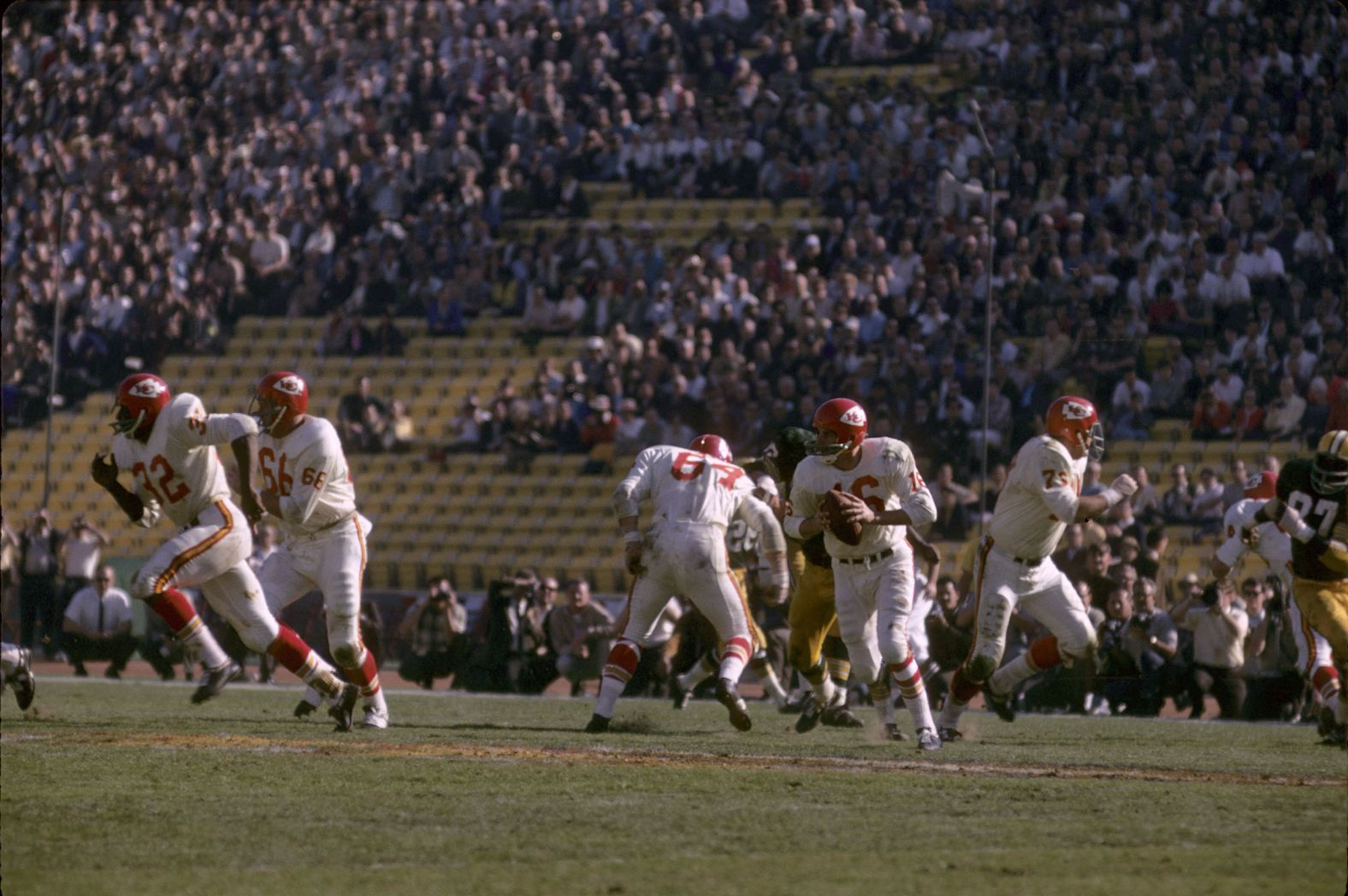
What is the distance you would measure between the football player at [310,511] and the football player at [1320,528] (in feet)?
18.6

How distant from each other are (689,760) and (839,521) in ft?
5.53

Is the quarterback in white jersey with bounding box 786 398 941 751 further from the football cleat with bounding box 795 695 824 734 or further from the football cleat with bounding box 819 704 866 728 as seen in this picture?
the football cleat with bounding box 819 704 866 728

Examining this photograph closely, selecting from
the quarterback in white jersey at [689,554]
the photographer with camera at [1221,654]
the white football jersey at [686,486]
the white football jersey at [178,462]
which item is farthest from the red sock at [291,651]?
the photographer with camera at [1221,654]

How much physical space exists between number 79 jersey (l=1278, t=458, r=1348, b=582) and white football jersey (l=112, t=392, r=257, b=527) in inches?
260

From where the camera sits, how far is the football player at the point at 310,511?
11.9 meters

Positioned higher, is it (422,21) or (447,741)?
(422,21)

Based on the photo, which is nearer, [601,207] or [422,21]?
[601,207]

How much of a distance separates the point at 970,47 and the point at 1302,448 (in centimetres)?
833

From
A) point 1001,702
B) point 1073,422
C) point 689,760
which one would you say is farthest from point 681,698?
point 689,760

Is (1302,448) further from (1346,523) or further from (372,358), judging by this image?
(372,358)

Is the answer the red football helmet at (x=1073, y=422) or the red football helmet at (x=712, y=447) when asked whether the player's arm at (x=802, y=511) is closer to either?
the red football helmet at (x=1073, y=422)

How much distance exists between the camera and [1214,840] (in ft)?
24.1

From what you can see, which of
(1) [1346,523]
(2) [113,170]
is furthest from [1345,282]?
(2) [113,170]

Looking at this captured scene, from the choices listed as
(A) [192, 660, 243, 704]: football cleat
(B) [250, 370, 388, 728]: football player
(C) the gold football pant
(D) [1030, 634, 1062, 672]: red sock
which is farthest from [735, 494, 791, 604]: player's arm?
(A) [192, 660, 243, 704]: football cleat
